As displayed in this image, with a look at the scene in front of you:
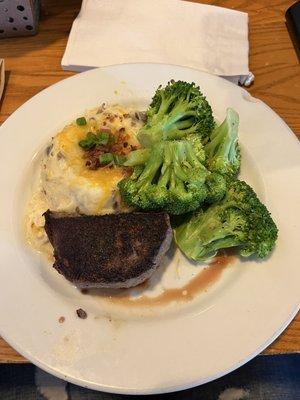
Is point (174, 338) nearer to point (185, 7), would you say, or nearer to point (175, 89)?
point (175, 89)

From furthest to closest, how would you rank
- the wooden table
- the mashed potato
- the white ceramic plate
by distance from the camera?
the wooden table → the mashed potato → the white ceramic plate

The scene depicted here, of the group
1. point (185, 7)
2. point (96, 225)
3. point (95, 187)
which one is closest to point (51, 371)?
point (96, 225)

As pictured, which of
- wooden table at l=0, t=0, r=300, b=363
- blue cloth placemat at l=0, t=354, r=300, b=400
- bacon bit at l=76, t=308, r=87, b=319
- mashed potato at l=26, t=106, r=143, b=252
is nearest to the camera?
bacon bit at l=76, t=308, r=87, b=319

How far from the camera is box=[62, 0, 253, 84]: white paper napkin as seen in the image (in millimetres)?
2115

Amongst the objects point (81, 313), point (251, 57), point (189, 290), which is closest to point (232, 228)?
point (189, 290)

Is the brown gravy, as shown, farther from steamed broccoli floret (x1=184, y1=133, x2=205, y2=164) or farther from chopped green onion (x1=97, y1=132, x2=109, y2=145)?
chopped green onion (x1=97, y1=132, x2=109, y2=145)

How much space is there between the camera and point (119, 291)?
1.53 m

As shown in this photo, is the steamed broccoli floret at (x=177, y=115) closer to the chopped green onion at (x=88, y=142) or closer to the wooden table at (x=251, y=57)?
the chopped green onion at (x=88, y=142)

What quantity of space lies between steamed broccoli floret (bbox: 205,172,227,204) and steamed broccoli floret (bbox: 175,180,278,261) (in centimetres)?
4

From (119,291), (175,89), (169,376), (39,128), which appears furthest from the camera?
(39,128)

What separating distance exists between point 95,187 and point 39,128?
1.62 feet

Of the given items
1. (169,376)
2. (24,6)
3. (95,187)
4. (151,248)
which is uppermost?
(24,6)

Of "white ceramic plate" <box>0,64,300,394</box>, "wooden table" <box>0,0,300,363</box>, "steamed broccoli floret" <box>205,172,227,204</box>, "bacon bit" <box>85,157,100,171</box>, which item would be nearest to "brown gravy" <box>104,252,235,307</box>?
"white ceramic plate" <box>0,64,300,394</box>

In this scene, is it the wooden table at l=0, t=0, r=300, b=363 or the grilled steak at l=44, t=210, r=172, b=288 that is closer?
the grilled steak at l=44, t=210, r=172, b=288
